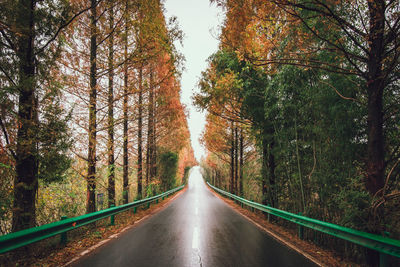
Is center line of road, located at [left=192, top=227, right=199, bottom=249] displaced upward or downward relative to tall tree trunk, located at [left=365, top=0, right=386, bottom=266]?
downward

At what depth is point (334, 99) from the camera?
414 centimetres

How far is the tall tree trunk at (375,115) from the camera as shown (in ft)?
9.87

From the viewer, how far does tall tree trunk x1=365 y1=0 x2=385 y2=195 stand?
9.87 ft

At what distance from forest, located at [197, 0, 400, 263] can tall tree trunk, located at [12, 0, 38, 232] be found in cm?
404

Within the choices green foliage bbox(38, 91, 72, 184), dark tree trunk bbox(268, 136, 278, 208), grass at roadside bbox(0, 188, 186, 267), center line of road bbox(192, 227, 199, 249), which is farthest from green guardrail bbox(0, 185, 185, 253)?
dark tree trunk bbox(268, 136, 278, 208)

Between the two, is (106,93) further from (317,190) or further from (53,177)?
(317,190)

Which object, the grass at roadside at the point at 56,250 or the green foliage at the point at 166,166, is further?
the green foliage at the point at 166,166

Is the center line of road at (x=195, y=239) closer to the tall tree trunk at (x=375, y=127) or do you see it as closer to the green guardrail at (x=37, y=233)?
the green guardrail at (x=37, y=233)

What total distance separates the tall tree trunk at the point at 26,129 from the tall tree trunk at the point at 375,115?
638 centimetres

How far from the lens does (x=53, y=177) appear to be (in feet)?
12.3

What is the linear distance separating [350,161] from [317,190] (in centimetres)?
124

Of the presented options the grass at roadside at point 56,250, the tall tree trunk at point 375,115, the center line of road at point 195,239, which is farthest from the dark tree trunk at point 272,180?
the grass at roadside at point 56,250

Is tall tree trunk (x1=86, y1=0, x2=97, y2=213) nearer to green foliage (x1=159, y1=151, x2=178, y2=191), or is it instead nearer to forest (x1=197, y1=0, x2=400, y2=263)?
forest (x1=197, y1=0, x2=400, y2=263)

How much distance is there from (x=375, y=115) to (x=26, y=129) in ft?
22.0
